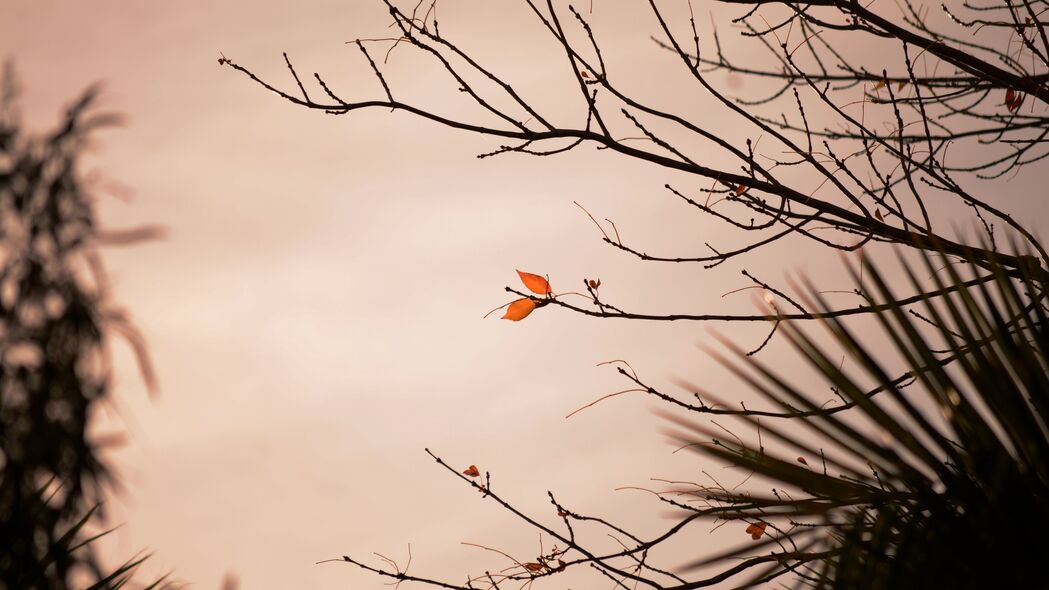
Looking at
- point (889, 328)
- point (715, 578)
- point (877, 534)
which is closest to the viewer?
point (877, 534)

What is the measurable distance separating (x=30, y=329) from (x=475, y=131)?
7173 millimetres

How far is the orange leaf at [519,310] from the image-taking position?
238 cm

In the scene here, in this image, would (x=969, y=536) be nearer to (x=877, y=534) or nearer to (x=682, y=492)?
(x=877, y=534)

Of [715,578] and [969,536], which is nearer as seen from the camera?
[969,536]

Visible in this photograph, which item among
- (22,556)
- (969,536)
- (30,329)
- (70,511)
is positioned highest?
(30,329)

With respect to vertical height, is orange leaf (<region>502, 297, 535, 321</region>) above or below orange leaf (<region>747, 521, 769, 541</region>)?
above

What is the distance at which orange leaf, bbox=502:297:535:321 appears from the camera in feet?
7.80

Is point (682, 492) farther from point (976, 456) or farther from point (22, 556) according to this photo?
point (22, 556)

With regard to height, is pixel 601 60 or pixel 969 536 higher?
pixel 601 60

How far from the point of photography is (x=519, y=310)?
2.38 metres

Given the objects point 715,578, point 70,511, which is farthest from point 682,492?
point 70,511

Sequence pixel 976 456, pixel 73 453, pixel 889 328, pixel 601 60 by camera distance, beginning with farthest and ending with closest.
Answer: pixel 73 453
pixel 601 60
pixel 889 328
pixel 976 456

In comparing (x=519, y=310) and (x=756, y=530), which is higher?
(x=519, y=310)

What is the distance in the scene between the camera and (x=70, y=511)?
265 inches
